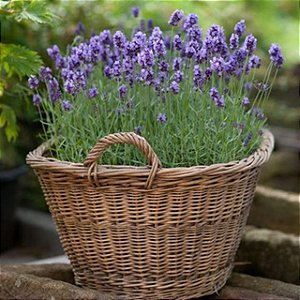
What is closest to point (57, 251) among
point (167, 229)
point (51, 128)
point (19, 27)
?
point (19, 27)

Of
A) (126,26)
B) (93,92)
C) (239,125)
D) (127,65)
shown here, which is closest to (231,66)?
(239,125)

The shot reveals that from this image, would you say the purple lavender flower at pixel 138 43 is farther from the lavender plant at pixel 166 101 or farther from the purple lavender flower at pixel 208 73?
the purple lavender flower at pixel 208 73

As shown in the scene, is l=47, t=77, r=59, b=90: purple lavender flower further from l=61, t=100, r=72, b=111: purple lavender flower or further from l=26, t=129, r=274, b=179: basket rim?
l=26, t=129, r=274, b=179: basket rim

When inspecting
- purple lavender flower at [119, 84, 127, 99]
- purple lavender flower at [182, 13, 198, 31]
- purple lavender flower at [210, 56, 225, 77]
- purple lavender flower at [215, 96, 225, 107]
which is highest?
purple lavender flower at [182, 13, 198, 31]

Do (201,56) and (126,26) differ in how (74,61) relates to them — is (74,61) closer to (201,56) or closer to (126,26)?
(201,56)

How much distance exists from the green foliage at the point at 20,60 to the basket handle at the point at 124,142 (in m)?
0.51

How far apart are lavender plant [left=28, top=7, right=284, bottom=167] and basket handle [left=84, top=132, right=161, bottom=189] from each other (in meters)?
0.13

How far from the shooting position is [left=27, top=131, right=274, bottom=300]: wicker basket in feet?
6.40

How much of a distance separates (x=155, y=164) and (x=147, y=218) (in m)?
0.18

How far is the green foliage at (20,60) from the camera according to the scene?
2320 millimetres

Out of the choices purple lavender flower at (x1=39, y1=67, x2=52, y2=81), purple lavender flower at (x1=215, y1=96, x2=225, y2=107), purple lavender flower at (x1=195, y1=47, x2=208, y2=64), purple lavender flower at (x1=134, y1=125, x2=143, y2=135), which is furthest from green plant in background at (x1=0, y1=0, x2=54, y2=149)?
purple lavender flower at (x1=215, y1=96, x2=225, y2=107)

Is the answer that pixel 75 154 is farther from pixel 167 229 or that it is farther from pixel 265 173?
pixel 265 173

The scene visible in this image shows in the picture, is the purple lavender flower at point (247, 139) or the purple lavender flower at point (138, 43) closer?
the purple lavender flower at point (138, 43)

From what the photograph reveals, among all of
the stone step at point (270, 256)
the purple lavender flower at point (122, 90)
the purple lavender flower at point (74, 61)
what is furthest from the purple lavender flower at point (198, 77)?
the stone step at point (270, 256)
